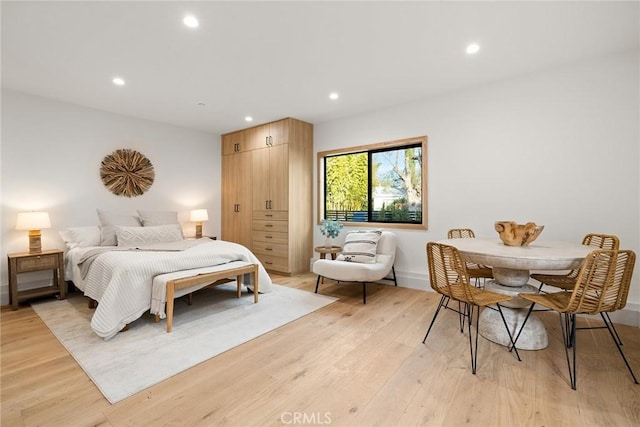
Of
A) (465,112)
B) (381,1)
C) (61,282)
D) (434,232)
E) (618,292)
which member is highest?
(381,1)

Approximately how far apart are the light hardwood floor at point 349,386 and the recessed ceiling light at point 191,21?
2693mm

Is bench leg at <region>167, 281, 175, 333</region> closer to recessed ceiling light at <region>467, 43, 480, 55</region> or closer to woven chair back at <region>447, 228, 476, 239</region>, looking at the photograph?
woven chair back at <region>447, 228, 476, 239</region>

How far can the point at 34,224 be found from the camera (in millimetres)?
3570

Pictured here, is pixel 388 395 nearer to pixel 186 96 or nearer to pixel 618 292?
pixel 618 292

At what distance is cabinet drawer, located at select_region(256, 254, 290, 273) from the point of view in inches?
194

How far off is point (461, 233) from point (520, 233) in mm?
1016

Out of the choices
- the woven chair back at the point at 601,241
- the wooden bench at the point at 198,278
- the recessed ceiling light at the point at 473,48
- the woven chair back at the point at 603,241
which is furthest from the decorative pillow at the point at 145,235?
the woven chair back at the point at 603,241

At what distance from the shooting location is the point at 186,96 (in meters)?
3.98

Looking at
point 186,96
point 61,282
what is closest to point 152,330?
point 61,282

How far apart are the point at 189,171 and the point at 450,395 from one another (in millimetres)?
5400

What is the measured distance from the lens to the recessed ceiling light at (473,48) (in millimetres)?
2744

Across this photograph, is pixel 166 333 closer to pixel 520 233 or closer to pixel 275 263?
pixel 275 263

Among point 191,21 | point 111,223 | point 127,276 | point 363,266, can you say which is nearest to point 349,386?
point 363,266

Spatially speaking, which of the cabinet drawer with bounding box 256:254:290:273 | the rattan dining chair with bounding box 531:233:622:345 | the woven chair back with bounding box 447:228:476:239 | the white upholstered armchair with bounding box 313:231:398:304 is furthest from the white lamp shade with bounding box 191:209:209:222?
the rattan dining chair with bounding box 531:233:622:345
